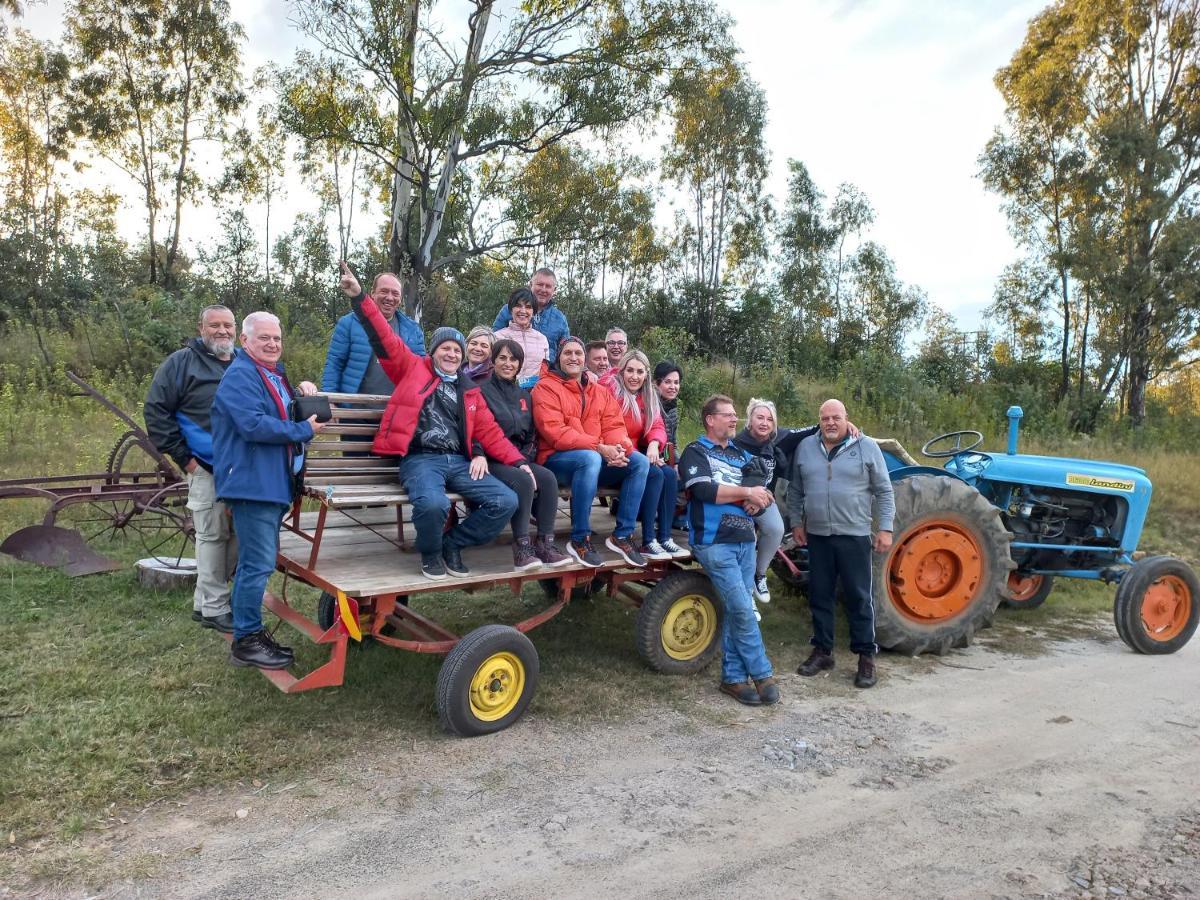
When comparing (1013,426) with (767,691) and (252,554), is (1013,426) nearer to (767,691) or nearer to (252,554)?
(767,691)

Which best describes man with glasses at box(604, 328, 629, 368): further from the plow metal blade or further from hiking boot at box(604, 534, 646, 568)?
the plow metal blade

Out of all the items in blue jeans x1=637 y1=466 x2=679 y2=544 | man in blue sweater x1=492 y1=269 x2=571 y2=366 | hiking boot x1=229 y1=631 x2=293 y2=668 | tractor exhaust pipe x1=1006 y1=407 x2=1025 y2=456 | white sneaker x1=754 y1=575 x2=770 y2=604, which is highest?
man in blue sweater x1=492 y1=269 x2=571 y2=366

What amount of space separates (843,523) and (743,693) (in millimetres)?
1244

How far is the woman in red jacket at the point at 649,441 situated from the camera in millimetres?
5191

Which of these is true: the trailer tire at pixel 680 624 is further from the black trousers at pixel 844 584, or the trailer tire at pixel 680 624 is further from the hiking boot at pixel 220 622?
the hiking boot at pixel 220 622

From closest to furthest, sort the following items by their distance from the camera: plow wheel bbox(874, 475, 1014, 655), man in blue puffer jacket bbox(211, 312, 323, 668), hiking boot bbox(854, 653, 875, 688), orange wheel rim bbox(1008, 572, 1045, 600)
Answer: man in blue puffer jacket bbox(211, 312, 323, 668) < hiking boot bbox(854, 653, 875, 688) < plow wheel bbox(874, 475, 1014, 655) < orange wheel rim bbox(1008, 572, 1045, 600)

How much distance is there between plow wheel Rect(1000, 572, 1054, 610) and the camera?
7242 mm

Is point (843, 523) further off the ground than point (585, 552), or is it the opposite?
point (843, 523)

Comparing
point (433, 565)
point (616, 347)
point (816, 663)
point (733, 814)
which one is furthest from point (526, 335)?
point (733, 814)

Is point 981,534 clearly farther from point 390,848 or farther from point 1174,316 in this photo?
point 1174,316

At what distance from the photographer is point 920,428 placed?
15047 mm

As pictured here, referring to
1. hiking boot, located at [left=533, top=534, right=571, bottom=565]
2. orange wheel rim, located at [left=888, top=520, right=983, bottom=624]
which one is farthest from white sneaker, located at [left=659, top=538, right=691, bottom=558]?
orange wheel rim, located at [left=888, top=520, right=983, bottom=624]

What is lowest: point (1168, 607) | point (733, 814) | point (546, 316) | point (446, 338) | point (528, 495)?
point (733, 814)

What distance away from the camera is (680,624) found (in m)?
5.17
